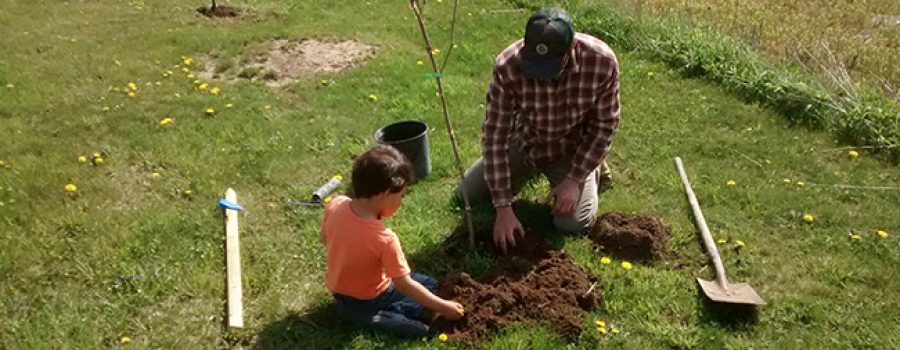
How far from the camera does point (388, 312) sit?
11.0 feet

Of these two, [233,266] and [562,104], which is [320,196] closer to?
[233,266]

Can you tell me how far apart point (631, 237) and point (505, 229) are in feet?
2.54

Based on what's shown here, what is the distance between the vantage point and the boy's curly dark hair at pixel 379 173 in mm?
2881

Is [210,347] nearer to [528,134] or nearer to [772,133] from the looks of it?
[528,134]

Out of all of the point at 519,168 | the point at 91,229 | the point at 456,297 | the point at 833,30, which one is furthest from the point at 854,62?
the point at 91,229

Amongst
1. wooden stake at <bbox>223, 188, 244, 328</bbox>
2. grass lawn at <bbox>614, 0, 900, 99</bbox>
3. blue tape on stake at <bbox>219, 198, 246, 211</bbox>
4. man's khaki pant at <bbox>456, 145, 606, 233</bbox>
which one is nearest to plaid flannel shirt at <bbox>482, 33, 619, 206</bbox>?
man's khaki pant at <bbox>456, 145, 606, 233</bbox>

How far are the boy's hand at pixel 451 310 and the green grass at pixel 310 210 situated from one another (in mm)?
150

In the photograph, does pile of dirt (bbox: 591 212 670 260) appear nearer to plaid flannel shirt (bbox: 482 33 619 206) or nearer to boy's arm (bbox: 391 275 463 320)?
plaid flannel shirt (bbox: 482 33 619 206)

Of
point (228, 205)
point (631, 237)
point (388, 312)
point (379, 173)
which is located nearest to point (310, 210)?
point (228, 205)

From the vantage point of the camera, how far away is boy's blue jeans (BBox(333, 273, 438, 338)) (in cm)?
330

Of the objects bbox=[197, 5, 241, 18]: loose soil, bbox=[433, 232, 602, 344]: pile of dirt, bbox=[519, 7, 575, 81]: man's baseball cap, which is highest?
bbox=[519, 7, 575, 81]: man's baseball cap

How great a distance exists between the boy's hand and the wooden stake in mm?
1051

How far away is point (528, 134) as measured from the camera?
4.38 metres

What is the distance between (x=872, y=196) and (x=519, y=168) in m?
2.43
